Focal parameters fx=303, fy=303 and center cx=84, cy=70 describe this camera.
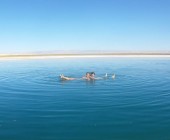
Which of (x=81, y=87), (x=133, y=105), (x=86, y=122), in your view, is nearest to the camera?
(x=86, y=122)

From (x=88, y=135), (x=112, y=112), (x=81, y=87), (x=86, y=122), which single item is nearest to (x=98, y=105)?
(x=112, y=112)

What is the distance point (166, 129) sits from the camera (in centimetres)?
1393

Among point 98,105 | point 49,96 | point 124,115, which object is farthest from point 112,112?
point 49,96

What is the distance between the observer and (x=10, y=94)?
24031 millimetres

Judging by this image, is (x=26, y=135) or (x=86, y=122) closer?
(x=26, y=135)

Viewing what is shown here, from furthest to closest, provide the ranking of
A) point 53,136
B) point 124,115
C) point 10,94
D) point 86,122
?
point 10,94, point 124,115, point 86,122, point 53,136

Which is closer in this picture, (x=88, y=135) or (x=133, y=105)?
(x=88, y=135)

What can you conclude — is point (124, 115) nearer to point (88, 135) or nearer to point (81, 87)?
point (88, 135)

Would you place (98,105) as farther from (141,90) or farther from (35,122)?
(141,90)

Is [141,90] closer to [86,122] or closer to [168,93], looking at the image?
[168,93]

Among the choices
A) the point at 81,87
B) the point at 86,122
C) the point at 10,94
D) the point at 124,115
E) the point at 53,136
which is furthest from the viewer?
the point at 81,87

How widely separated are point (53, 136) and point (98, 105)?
614 cm

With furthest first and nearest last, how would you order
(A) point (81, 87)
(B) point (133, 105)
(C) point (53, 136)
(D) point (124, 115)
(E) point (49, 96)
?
(A) point (81, 87), (E) point (49, 96), (B) point (133, 105), (D) point (124, 115), (C) point (53, 136)

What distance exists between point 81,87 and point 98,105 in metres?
8.31
